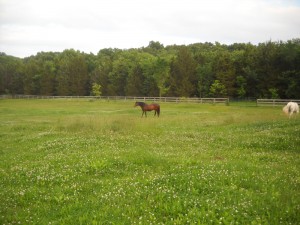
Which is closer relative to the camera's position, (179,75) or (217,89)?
(217,89)

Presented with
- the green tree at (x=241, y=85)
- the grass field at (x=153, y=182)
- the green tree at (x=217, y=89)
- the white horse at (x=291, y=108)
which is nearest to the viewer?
the grass field at (x=153, y=182)

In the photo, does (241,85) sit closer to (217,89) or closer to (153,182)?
(217,89)

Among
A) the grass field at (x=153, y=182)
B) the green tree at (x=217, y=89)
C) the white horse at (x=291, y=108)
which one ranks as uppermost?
the green tree at (x=217, y=89)

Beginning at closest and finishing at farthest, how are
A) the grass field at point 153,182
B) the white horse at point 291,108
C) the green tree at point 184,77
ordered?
the grass field at point 153,182 < the white horse at point 291,108 < the green tree at point 184,77

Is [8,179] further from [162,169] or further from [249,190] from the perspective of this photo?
[249,190]

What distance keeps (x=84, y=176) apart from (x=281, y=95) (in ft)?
209

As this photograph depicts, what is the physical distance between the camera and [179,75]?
8150 cm

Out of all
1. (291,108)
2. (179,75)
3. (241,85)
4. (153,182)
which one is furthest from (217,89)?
(153,182)

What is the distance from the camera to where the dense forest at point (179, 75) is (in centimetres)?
6362

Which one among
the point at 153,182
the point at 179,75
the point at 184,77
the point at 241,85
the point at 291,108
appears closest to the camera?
the point at 153,182

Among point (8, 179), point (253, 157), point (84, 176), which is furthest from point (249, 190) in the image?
point (8, 179)

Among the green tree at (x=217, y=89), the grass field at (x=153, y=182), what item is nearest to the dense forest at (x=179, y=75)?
the green tree at (x=217, y=89)

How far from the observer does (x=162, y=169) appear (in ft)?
37.3

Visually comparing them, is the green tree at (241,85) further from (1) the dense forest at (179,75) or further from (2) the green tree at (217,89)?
(2) the green tree at (217,89)
